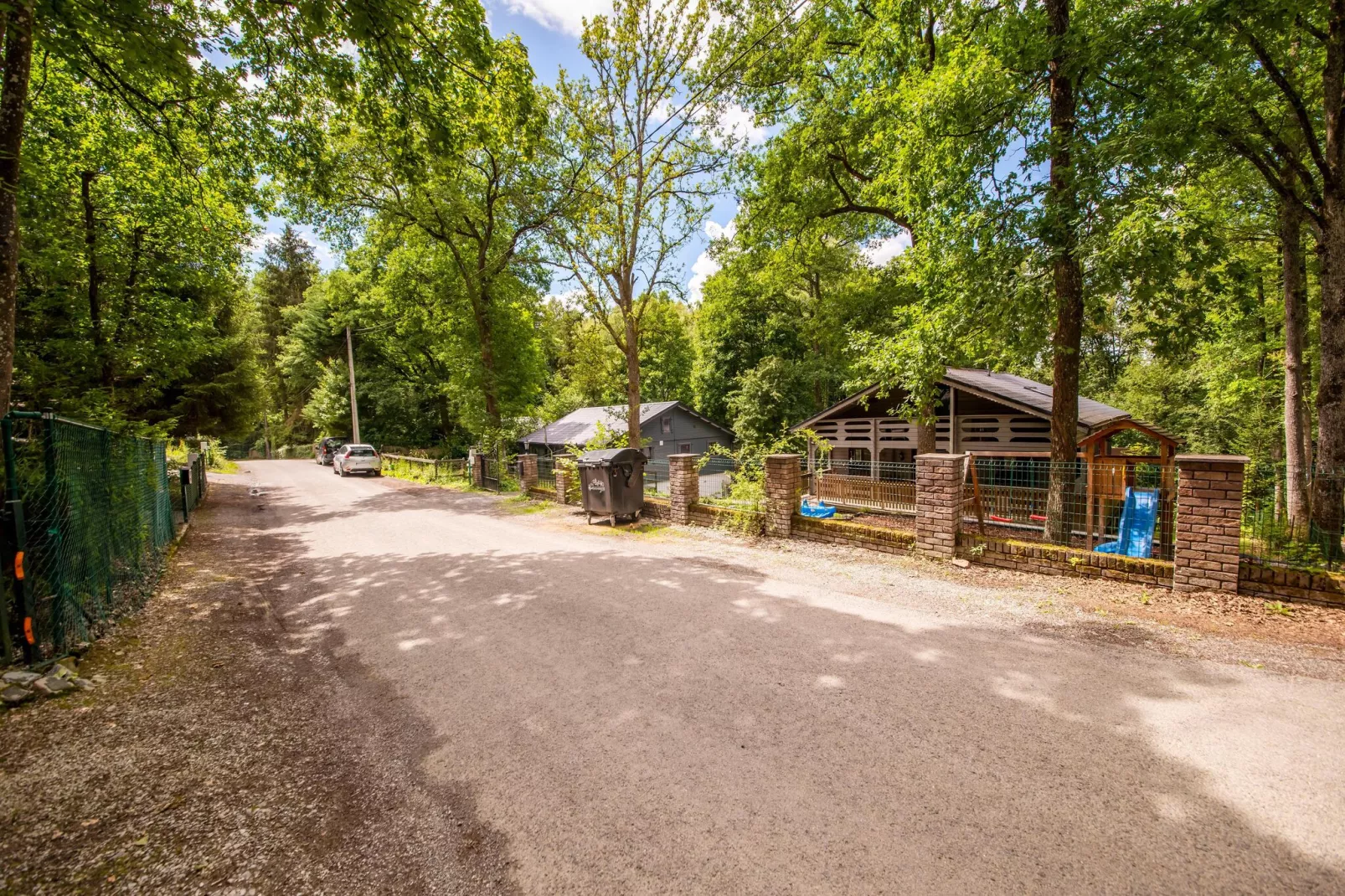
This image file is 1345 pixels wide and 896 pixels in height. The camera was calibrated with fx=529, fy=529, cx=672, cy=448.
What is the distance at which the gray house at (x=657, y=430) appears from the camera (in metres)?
27.7

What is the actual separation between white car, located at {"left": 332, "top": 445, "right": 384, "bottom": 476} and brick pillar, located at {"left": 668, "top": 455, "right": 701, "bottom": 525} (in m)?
18.1

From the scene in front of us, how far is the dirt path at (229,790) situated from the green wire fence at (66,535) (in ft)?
1.65

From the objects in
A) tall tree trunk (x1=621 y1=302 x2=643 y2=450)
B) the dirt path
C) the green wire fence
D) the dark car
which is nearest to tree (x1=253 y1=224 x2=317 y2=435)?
the dark car

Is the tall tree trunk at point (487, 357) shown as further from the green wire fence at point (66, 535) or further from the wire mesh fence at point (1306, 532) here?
the wire mesh fence at point (1306, 532)

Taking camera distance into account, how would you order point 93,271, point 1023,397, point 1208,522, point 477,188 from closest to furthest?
point 1208,522 < point 93,271 < point 1023,397 < point 477,188

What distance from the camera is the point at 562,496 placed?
13.3m

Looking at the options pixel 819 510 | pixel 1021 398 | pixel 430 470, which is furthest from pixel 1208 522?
pixel 430 470

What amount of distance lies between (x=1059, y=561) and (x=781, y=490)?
3704mm

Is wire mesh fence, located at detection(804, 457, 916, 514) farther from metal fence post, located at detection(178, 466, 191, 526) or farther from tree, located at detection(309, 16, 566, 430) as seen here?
metal fence post, located at detection(178, 466, 191, 526)

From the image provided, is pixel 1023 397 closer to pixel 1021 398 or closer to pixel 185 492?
pixel 1021 398

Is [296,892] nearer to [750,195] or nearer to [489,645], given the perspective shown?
[489,645]

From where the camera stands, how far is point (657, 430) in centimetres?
2912

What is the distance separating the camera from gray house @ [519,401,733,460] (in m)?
27.7

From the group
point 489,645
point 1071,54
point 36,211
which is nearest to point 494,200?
point 36,211
